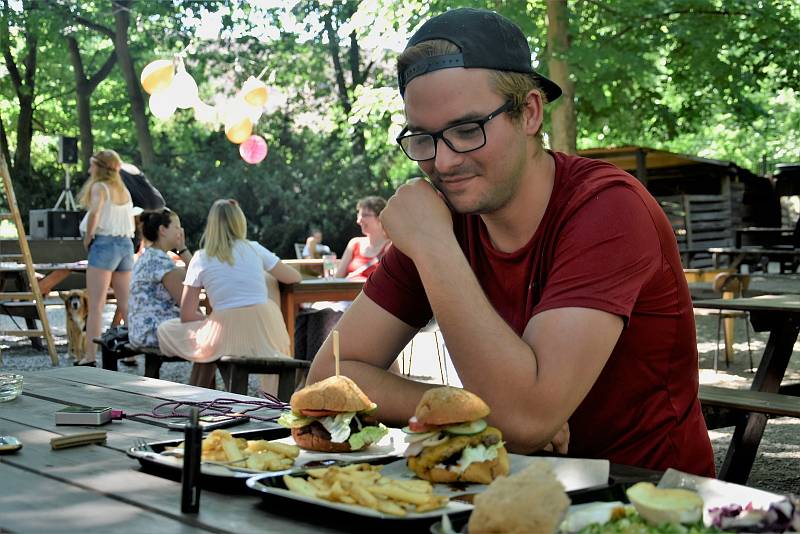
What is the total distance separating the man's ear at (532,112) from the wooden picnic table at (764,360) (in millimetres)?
3440

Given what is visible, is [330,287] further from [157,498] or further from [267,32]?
[267,32]

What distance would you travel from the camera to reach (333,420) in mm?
2297

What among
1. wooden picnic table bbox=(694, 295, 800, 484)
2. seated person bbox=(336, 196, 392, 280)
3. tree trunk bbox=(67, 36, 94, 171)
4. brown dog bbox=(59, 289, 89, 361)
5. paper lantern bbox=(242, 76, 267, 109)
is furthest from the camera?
tree trunk bbox=(67, 36, 94, 171)

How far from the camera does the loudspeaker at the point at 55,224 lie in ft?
63.0

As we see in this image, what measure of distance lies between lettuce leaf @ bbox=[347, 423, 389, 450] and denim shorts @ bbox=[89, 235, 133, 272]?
9508mm

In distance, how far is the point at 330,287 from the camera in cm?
934

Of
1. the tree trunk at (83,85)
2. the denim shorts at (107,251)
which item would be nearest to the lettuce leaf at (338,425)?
the denim shorts at (107,251)

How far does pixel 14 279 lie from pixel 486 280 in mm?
11762

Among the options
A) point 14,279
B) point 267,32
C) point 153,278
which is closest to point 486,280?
point 153,278

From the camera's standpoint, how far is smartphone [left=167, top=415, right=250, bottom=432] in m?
2.67

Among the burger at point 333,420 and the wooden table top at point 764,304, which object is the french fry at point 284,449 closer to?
the burger at point 333,420

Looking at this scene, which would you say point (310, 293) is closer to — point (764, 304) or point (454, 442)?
point (764, 304)

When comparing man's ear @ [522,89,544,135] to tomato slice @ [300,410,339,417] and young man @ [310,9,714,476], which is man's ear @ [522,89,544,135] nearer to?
young man @ [310,9,714,476]

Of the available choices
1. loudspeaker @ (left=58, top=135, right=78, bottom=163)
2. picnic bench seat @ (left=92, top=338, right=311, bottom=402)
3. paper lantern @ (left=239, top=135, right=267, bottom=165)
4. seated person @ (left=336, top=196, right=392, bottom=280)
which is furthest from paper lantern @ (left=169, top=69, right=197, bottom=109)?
picnic bench seat @ (left=92, top=338, right=311, bottom=402)
